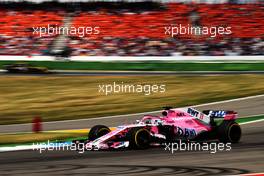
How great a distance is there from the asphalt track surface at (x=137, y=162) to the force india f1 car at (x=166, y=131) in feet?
0.81

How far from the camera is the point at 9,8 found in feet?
168

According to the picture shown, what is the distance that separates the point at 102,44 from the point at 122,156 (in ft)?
105

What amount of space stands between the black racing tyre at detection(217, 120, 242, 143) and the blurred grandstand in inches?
1041

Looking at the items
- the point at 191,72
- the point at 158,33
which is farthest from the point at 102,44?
the point at 191,72

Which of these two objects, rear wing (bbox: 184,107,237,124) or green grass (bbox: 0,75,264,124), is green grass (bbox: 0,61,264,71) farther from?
rear wing (bbox: 184,107,237,124)

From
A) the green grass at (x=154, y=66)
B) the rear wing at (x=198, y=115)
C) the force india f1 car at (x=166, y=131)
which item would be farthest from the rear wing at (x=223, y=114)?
the green grass at (x=154, y=66)

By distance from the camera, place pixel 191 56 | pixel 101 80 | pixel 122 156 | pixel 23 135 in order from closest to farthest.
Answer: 1. pixel 122 156
2. pixel 23 135
3. pixel 101 80
4. pixel 191 56

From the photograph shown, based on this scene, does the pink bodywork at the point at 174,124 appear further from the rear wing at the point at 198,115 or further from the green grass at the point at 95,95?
the green grass at the point at 95,95

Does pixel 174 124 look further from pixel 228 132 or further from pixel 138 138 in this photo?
pixel 228 132

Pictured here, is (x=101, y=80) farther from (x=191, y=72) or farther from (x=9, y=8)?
(x=9, y=8)

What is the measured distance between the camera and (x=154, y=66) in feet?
→ 120

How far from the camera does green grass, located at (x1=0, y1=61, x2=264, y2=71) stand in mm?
35969

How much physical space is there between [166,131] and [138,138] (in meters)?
0.84

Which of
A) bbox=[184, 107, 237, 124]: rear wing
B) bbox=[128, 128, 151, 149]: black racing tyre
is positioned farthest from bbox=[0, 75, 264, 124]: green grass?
bbox=[128, 128, 151, 149]: black racing tyre
